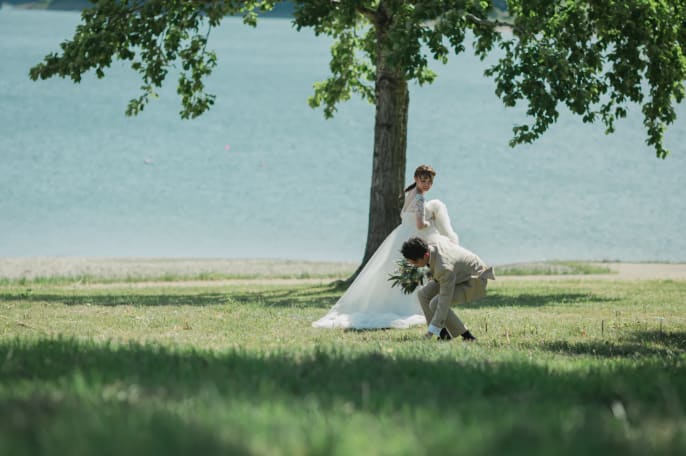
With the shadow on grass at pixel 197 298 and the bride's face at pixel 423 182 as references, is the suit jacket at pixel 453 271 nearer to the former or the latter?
the bride's face at pixel 423 182

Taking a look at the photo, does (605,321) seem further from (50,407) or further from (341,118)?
(341,118)

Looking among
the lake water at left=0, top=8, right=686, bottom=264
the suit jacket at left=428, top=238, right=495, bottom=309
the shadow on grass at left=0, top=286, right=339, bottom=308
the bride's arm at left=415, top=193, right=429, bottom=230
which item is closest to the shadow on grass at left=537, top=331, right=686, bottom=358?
the suit jacket at left=428, top=238, right=495, bottom=309

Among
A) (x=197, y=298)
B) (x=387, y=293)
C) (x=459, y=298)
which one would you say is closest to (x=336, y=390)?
(x=459, y=298)

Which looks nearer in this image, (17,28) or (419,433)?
(419,433)

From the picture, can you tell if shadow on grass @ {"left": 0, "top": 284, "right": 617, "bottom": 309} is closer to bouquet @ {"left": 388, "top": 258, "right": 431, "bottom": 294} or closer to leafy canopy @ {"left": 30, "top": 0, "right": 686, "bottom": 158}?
leafy canopy @ {"left": 30, "top": 0, "right": 686, "bottom": 158}

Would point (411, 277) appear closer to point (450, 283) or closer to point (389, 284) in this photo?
point (450, 283)

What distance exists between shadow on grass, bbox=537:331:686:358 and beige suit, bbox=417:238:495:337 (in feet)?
3.19

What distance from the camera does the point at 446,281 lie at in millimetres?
10383

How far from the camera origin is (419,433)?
14.1 ft

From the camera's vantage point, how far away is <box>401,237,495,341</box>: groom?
10.4m

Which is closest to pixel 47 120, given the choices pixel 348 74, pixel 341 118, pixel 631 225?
pixel 341 118

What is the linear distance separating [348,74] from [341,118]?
52511mm

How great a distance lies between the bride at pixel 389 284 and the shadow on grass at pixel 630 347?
240 centimetres

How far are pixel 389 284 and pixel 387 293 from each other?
129 mm
